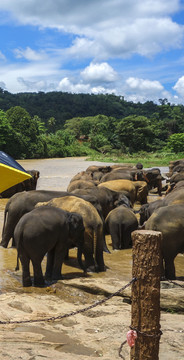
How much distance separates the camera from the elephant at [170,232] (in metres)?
7.41

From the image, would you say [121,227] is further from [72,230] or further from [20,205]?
[72,230]

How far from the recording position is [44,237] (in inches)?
281

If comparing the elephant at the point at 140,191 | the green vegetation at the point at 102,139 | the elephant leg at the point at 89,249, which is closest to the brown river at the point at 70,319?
the elephant leg at the point at 89,249

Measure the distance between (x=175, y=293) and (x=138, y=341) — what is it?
2264 millimetres

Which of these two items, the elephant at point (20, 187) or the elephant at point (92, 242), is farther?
the elephant at point (20, 187)

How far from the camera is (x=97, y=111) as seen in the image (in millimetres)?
162625

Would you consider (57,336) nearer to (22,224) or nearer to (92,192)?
(22,224)

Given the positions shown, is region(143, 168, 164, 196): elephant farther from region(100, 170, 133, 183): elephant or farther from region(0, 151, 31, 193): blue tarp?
region(0, 151, 31, 193): blue tarp

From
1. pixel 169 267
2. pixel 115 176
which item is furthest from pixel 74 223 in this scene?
pixel 115 176

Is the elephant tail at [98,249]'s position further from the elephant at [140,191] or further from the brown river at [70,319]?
the elephant at [140,191]

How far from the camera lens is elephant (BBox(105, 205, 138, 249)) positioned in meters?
10.1

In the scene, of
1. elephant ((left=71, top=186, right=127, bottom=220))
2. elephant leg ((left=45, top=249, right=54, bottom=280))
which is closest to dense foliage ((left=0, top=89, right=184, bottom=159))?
elephant ((left=71, top=186, right=127, bottom=220))

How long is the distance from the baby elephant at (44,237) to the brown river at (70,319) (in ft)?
0.98

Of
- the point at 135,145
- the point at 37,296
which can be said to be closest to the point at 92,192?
the point at 37,296
